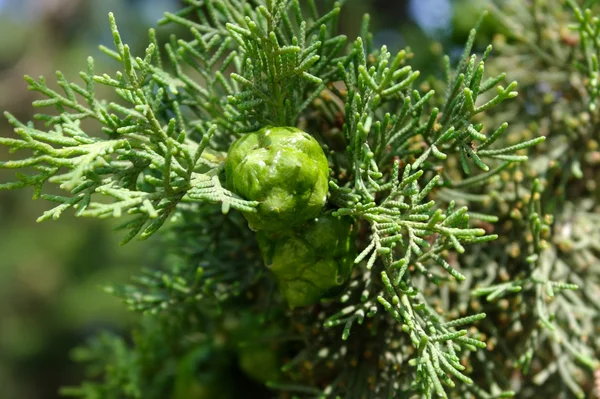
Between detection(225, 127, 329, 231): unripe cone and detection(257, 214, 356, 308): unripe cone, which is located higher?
detection(225, 127, 329, 231): unripe cone

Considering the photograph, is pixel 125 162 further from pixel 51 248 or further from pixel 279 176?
pixel 51 248

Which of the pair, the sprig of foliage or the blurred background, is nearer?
the sprig of foliage

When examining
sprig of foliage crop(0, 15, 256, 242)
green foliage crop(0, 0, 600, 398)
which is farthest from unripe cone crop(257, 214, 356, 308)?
sprig of foliage crop(0, 15, 256, 242)

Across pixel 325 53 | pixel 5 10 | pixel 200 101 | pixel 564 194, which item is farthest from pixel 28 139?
pixel 5 10

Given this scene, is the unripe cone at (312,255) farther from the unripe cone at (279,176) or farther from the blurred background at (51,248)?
the blurred background at (51,248)

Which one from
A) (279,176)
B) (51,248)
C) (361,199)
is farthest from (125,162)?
(51,248)

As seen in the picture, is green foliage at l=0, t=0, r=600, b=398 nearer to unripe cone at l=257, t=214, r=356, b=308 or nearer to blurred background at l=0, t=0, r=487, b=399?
unripe cone at l=257, t=214, r=356, b=308

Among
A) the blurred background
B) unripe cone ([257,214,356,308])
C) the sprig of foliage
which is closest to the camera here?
the sprig of foliage

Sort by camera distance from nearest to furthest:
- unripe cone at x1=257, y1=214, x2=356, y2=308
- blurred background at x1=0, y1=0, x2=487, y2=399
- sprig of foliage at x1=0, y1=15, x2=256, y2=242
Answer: sprig of foliage at x1=0, y1=15, x2=256, y2=242
unripe cone at x1=257, y1=214, x2=356, y2=308
blurred background at x1=0, y1=0, x2=487, y2=399
